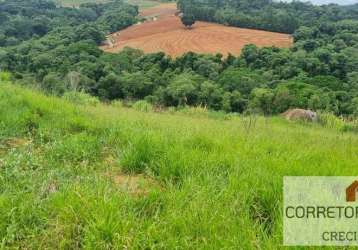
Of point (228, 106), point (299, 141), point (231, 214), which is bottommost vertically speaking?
point (228, 106)

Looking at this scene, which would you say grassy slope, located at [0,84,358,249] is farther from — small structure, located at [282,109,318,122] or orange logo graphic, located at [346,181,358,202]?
small structure, located at [282,109,318,122]

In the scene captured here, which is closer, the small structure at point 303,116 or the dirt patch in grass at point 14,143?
the dirt patch in grass at point 14,143

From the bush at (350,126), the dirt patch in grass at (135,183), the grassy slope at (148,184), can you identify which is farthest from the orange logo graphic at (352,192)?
the bush at (350,126)

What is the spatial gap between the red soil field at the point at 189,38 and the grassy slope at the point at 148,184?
57103 millimetres

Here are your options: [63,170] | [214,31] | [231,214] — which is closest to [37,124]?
[63,170]

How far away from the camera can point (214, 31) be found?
75.2 m

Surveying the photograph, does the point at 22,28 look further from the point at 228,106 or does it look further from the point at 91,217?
the point at 91,217

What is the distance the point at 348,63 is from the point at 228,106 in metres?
23.3

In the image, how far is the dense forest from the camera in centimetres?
3950

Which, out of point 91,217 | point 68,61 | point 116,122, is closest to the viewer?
point 91,217

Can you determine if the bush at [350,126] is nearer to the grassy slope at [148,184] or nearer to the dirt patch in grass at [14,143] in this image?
the grassy slope at [148,184]
